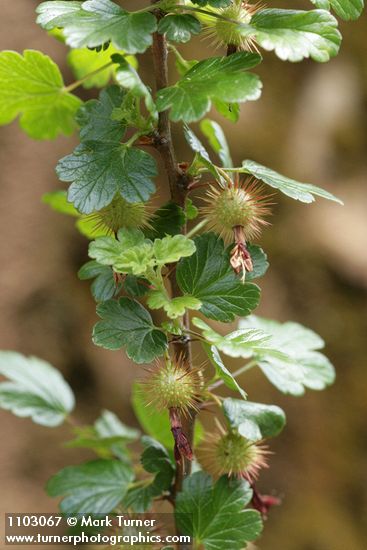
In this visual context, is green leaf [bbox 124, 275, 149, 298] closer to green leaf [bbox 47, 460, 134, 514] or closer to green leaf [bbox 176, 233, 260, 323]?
green leaf [bbox 176, 233, 260, 323]

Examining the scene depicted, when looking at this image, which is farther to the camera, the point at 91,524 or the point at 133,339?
the point at 91,524

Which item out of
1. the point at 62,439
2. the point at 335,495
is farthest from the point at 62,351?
the point at 335,495

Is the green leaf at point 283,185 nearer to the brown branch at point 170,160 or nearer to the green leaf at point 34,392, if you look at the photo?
the brown branch at point 170,160

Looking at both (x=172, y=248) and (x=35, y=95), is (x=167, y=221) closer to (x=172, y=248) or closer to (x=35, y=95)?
(x=172, y=248)

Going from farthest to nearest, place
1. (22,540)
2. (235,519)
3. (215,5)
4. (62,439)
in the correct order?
(62,439), (22,540), (235,519), (215,5)

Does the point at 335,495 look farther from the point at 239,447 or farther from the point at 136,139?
the point at 136,139

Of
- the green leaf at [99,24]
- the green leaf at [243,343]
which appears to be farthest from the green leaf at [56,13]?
the green leaf at [243,343]

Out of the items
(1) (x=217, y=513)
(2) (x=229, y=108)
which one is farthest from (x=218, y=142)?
(1) (x=217, y=513)
